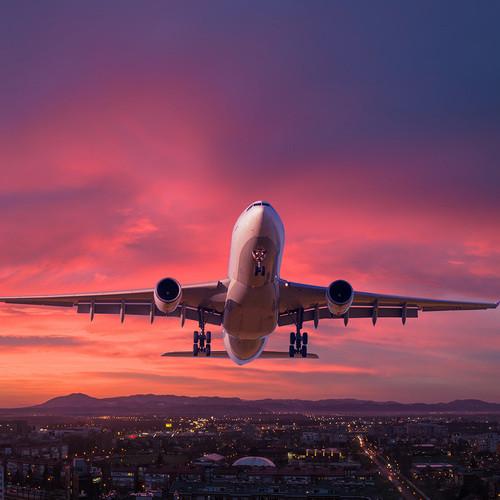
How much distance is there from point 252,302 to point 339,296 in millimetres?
3927

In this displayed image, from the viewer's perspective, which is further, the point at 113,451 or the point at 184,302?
the point at 113,451

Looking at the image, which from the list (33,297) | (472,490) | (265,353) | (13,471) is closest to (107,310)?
(33,297)

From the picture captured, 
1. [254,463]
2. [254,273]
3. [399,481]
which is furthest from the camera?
[254,463]

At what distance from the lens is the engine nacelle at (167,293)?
2912 cm

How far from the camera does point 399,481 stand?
101562 mm

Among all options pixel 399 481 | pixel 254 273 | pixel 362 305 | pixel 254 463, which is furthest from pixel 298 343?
pixel 254 463

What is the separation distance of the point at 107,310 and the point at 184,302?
20.2 feet

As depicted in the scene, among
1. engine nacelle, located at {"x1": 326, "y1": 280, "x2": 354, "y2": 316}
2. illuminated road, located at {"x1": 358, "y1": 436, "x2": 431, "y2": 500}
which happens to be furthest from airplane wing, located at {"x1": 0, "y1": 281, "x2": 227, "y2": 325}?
illuminated road, located at {"x1": 358, "y1": 436, "x2": 431, "y2": 500}

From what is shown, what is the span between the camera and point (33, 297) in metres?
33.8

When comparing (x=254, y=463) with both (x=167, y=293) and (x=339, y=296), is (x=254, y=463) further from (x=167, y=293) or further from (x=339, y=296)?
(x=167, y=293)

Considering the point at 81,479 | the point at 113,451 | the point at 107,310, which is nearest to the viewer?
the point at 107,310

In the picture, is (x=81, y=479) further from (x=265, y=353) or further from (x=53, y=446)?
(x=265, y=353)

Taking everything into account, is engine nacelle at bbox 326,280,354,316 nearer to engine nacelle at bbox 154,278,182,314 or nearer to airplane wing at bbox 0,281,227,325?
airplane wing at bbox 0,281,227,325

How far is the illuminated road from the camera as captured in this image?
90.5m
